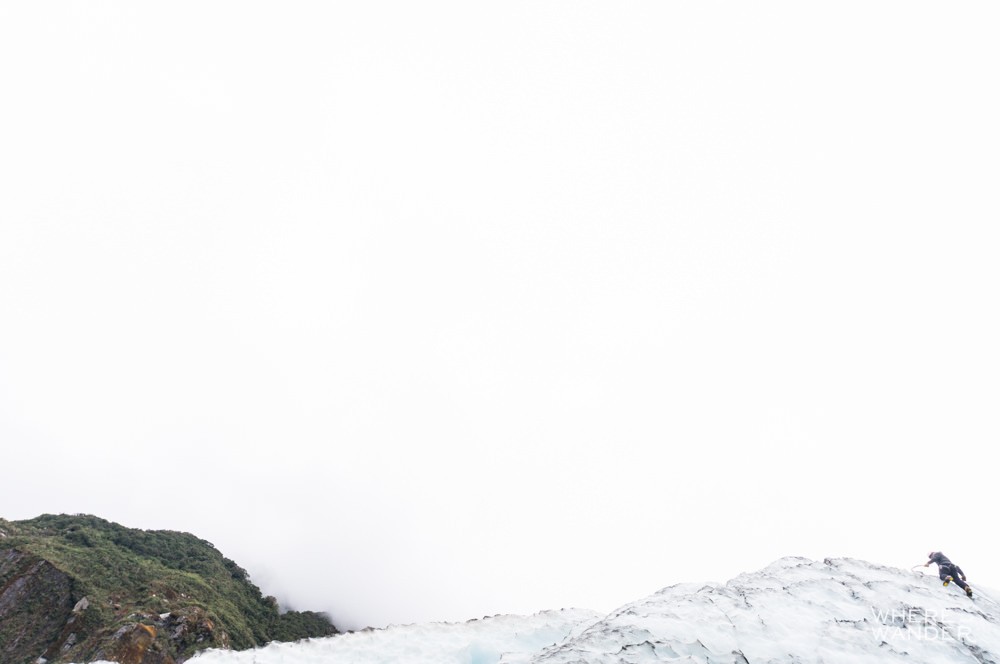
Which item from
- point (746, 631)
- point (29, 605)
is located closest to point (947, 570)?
point (746, 631)

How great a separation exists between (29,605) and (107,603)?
2.76 m

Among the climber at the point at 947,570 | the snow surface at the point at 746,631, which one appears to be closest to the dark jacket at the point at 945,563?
the climber at the point at 947,570

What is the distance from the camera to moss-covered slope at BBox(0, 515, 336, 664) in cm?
1928

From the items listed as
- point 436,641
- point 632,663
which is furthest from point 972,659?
point 436,641

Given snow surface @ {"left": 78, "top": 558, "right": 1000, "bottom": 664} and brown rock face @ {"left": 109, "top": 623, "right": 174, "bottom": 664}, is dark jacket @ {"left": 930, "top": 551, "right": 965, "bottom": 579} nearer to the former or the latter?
snow surface @ {"left": 78, "top": 558, "right": 1000, "bottom": 664}

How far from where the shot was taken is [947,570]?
14672 millimetres

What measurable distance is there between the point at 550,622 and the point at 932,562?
11.4m

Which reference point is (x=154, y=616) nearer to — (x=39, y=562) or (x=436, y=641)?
(x=39, y=562)

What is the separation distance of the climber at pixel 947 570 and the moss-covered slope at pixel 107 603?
25.2m

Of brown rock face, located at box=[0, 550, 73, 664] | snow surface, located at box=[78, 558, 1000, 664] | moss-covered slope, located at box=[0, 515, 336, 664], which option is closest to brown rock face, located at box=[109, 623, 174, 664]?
moss-covered slope, located at box=[0, 515, 336, 664]

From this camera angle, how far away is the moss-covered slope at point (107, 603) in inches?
759

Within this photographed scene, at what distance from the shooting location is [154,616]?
20766 millimetres

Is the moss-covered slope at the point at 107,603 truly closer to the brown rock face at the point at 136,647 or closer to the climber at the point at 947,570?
the brown rock face at the point at 136,647

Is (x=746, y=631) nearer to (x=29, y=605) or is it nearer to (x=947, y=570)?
(x=947, y=570)
